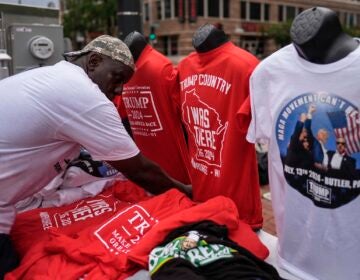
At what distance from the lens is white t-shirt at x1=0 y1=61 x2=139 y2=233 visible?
1.82 m

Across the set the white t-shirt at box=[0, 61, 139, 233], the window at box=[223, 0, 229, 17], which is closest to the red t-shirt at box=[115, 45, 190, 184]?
the white t-shirt at box=[0, 61, 139, 233]

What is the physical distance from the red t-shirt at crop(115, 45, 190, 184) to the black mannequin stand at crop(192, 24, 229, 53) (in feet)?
1.04

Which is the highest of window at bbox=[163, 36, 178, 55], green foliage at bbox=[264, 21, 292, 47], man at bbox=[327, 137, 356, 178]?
man at bbox=[327, 137, 356, 178]

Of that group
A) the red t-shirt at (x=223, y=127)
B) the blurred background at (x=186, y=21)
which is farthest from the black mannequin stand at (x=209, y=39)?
the blurred background at (x=186, y=21)

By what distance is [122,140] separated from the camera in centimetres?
192

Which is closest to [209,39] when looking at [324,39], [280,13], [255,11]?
[324,39]

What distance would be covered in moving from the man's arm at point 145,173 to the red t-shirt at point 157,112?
0.44m

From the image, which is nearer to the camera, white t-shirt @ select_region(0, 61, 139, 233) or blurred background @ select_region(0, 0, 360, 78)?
white t-shirt @ select_region(0, 61, 139, 233)

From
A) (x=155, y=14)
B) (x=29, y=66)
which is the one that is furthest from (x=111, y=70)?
(x=155, y=14)

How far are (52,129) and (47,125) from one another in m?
0.03

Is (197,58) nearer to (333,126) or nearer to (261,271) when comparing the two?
(333,126)

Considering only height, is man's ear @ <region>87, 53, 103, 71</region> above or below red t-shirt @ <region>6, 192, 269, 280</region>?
above

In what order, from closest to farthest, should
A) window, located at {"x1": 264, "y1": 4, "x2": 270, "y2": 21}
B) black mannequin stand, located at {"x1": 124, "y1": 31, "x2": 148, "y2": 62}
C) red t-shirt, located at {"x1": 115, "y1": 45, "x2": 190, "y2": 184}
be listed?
red t-shirt, located at {"x1": 115, "y1": 45, "x2": 190, "y2": 184}
black mannequin stand, located at {"x1": 124, "y1": 31, "x2": 148, "y2": 62}
window, located at {"x1": 264, "y1": 4, "x2": 270, "y2": 21}

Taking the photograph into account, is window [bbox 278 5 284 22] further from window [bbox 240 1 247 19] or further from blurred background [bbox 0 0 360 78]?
window [bbox 240 1 247 19]
